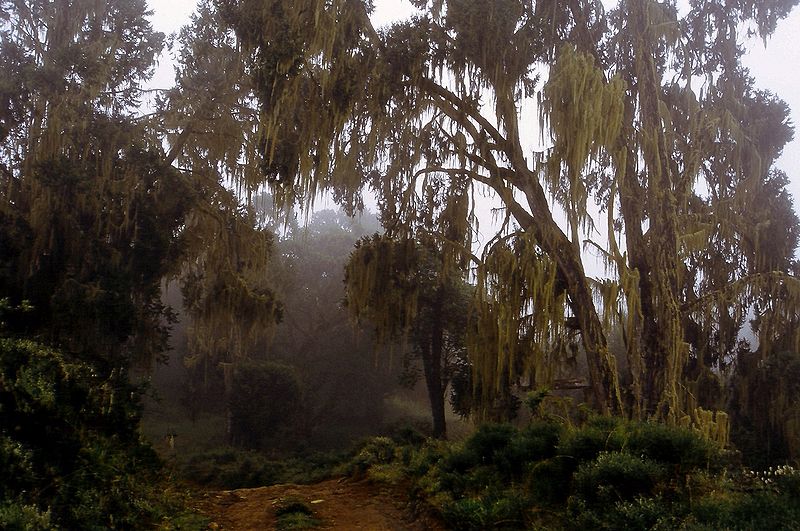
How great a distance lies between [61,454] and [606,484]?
467 cm

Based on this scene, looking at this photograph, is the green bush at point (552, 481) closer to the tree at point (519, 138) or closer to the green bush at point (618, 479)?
the green bush at point (618, 479)

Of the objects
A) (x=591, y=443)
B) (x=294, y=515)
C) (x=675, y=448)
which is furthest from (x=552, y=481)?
(x=294, y=515)

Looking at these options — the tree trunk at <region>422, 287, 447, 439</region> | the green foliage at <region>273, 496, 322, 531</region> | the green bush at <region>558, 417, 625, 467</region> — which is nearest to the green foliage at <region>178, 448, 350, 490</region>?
the tree trunk at <region>422, 287, 447, 439</region>

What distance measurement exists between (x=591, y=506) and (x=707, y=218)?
10042 millimetres

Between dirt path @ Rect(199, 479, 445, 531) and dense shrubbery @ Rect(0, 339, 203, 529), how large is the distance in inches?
30.3

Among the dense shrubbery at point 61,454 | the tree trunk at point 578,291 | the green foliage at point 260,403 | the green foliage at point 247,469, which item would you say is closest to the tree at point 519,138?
the tree trunk at point 578,291

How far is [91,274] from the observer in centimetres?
988

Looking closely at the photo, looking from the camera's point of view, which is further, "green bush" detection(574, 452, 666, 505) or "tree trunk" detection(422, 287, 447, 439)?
"tree trunk" detection(422, 287, 447, 439)

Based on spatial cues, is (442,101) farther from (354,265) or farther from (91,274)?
(91,274)

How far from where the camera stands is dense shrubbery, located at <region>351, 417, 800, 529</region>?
14.7 ft

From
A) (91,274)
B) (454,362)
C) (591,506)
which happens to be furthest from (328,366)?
(591,506)

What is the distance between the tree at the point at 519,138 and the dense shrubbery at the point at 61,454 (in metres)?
3.77

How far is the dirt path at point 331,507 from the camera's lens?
280 inches

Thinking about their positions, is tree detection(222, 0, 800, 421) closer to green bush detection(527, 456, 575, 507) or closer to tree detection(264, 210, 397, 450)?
green bush detection(527, 456, 575, 507)
